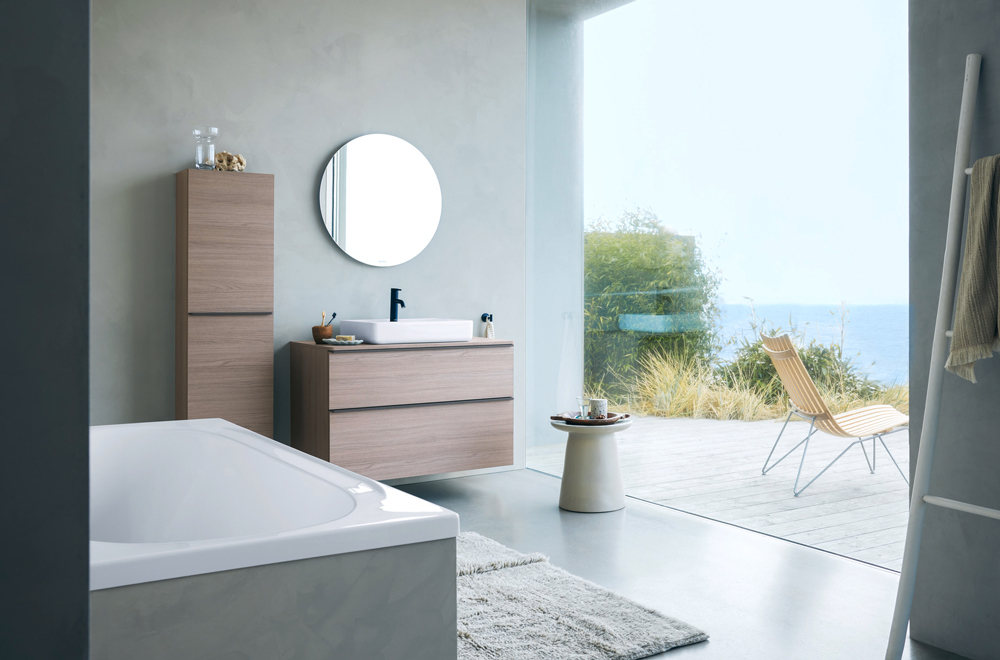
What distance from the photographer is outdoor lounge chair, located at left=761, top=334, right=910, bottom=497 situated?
283cm

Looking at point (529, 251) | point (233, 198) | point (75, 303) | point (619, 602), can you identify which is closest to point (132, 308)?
point (233, 198)

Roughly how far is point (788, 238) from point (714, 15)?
1088 millimetres

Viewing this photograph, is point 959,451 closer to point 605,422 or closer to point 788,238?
point 788,238

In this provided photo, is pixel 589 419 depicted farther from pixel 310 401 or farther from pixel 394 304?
pixel 310 401

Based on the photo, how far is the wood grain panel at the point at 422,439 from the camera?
367 cm

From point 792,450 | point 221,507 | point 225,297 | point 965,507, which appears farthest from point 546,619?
point 225,297

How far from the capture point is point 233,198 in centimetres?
363

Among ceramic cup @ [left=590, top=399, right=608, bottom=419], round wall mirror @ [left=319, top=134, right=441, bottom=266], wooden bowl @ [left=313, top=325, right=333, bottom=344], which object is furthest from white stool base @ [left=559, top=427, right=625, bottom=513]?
round wall mirror @ [left=319, top=134, right=441, bottom=266]

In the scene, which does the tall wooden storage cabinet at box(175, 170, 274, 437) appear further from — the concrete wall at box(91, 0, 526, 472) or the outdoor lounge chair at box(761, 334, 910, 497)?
the outdoor lounge chair at box(761, 334, 910, 497)

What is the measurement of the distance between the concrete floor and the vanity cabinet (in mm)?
299

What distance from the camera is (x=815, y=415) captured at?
304 centimetres

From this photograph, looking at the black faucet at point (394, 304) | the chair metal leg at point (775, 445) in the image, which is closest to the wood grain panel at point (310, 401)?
the black faucet at point (394, 304)

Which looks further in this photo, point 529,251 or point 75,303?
point 529,251

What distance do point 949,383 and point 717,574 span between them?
3.48 feet
